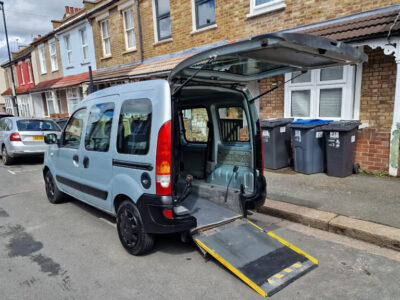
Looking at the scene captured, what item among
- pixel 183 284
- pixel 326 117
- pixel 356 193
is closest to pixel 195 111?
pixel 183 284

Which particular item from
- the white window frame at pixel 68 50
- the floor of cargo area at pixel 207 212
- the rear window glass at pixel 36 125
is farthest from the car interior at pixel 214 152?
the white window frame at pixel 68 50

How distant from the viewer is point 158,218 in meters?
3.05

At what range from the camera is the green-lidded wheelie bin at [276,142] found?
21.8 ft

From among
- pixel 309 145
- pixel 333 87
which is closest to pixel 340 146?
pixel 309 145

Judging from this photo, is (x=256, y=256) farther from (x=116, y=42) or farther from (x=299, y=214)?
(x=116, y=42)

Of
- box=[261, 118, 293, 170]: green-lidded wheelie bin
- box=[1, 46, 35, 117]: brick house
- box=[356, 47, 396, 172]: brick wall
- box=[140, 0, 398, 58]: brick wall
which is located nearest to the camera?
box=[356, 47, 396, 172]: brick wall

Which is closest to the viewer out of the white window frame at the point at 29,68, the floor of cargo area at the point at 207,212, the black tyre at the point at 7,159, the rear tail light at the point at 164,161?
the rear tail light at the point at 164,161

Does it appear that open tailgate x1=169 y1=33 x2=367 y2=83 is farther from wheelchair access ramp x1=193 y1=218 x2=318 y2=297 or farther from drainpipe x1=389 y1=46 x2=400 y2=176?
drainpipe x1=389 y1=46 x2=400 y2=176

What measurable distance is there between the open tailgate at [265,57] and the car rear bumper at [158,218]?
128 cm

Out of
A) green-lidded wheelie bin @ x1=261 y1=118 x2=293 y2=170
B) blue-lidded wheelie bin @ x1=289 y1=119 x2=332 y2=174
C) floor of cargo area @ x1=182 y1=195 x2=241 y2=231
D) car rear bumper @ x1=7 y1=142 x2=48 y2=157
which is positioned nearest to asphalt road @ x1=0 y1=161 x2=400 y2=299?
floor of cargo area @ x1=182 y1=195 x2=241 y2=231

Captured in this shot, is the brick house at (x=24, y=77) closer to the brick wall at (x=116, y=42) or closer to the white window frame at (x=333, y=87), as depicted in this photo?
the brick wall at (x=116, y=42)

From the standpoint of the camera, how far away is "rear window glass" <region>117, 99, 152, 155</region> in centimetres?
313

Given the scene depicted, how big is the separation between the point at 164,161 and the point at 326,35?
4.85 meters

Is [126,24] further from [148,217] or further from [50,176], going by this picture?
[148,217]
